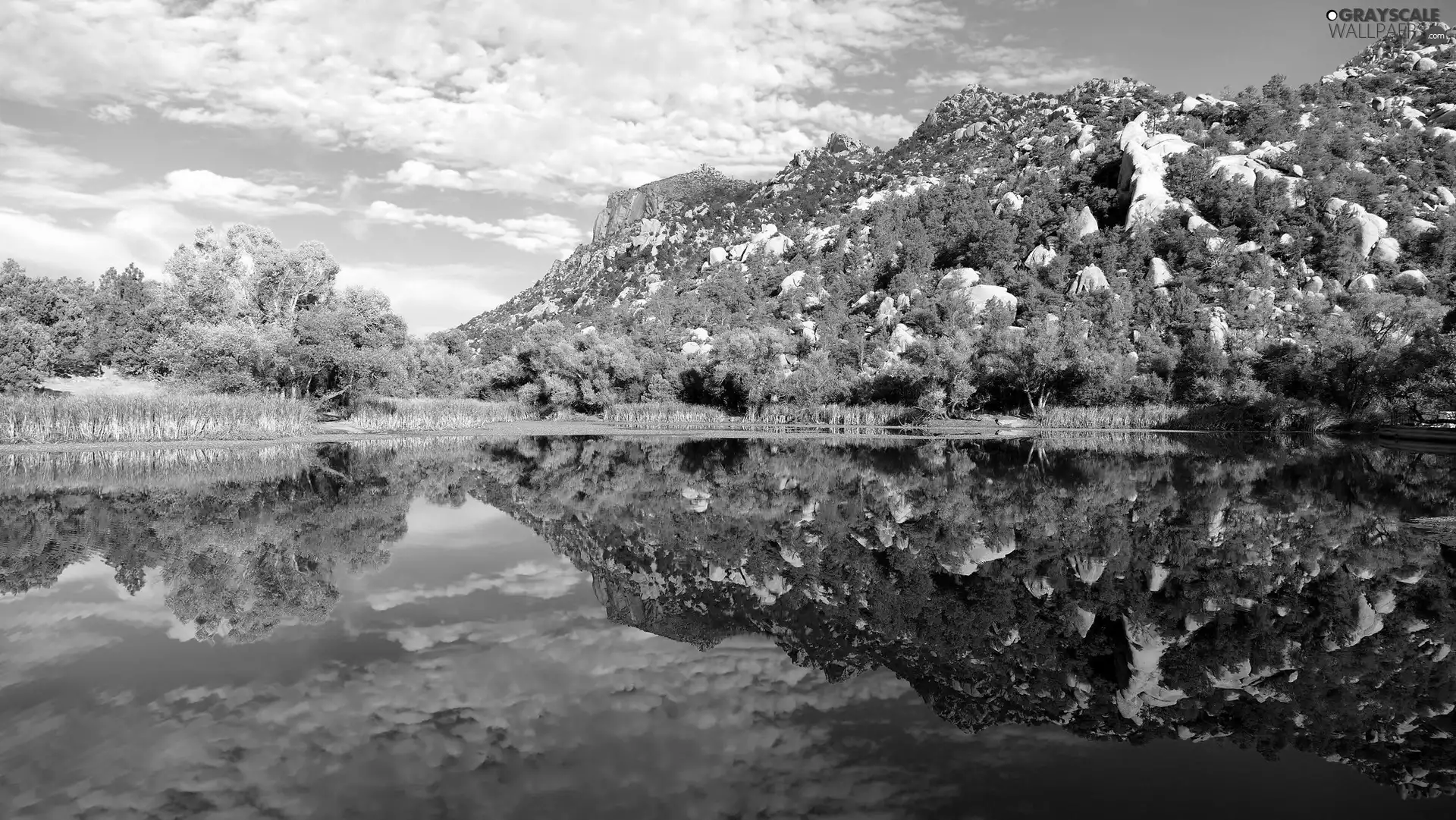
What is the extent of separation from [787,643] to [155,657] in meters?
7.71

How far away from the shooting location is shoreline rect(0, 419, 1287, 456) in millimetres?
36781

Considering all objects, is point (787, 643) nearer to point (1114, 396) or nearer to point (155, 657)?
point (155, 657)

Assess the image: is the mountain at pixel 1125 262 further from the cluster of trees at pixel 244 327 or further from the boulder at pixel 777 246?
the cluster of trees at pixel 244 327

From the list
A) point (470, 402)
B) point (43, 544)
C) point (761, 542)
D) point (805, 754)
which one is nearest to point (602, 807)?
point (805, 754)

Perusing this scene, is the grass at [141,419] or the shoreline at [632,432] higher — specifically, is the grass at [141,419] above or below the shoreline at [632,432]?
above

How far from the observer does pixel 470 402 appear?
68.2 m

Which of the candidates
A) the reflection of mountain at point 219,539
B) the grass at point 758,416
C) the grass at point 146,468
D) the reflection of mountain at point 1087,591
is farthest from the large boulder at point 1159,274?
the reflection of mountain at point 219,539

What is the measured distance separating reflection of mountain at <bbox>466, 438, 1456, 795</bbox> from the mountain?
132ft

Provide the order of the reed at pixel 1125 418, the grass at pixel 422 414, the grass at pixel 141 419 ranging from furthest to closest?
the reed at pixel 1125 418, the grass at pixel 422 414, the grass at pixel 141 419

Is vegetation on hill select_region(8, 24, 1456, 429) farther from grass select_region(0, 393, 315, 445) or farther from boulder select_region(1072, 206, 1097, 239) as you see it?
grass select_region(0, 393, 315, 445)

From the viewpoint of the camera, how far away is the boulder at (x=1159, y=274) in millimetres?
75625

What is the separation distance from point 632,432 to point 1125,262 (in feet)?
187

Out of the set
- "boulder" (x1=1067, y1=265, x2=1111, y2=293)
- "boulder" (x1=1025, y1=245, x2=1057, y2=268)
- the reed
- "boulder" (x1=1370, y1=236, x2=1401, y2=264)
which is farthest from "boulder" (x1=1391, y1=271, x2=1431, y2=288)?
"boulder" (x1=1025, y1=245, x2=1057, y2=268)

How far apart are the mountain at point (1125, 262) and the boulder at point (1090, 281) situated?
1.13 feet
